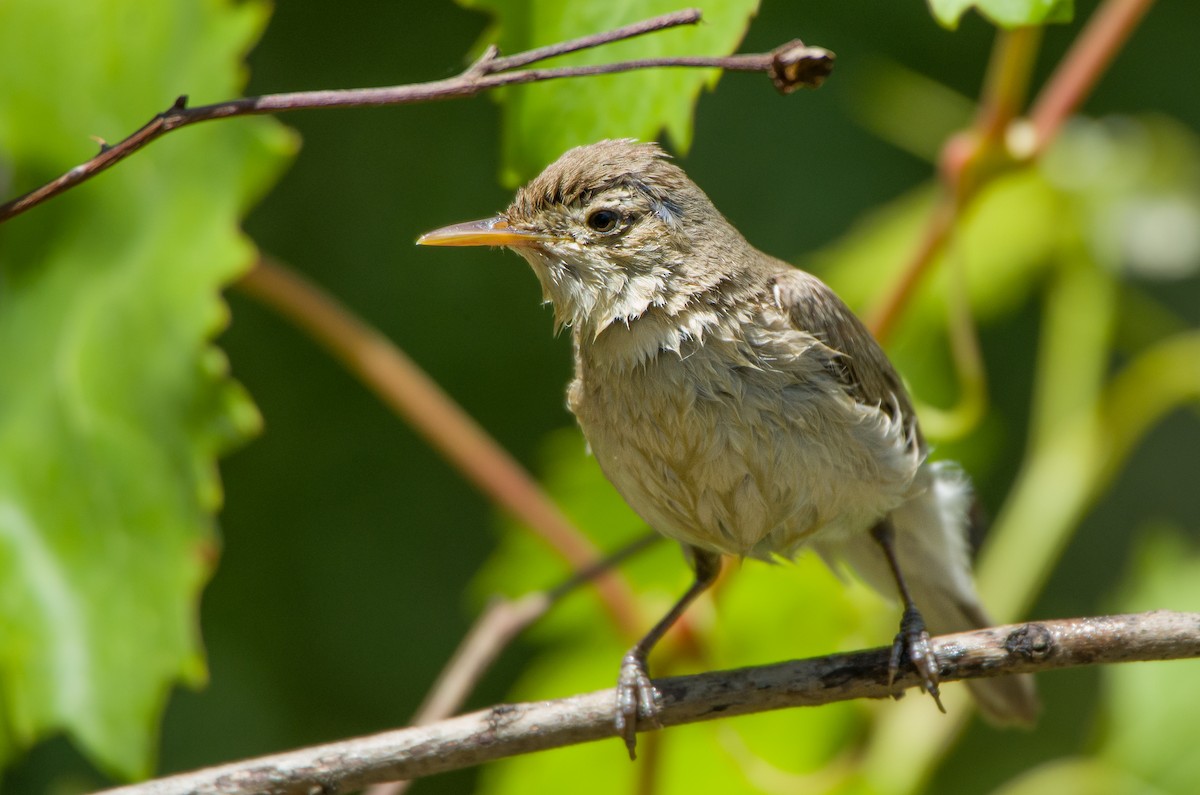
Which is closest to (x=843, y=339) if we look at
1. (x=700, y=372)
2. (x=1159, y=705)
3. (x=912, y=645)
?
(x=700, y=372)

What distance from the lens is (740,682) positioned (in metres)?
2.36

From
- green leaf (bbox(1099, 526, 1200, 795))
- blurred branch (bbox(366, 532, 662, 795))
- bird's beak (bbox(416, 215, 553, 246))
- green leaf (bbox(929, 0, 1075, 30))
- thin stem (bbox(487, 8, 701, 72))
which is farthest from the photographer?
green leaf (bbox(1099, 526, 1200, 795))

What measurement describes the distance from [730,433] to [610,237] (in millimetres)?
511

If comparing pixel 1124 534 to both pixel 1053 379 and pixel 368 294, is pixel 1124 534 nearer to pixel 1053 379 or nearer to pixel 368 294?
pixel 1053 379

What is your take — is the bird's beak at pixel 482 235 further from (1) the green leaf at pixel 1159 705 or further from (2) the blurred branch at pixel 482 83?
(1) the green leaf at pixel 1159 705

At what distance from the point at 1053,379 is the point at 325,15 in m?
2.63

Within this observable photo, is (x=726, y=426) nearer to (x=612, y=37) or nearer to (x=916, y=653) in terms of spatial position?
(x=916, y=653)

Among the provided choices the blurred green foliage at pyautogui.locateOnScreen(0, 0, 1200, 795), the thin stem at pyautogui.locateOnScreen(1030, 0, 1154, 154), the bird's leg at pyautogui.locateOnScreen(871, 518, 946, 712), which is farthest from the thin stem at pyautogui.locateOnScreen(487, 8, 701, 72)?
the thin stem at pyautogui.locateOnScreen(1030, 0, 1154, 154)

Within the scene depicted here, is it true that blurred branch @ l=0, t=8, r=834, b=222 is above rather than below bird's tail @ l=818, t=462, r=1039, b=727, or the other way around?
above

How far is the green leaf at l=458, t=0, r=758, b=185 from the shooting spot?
85.7 inches

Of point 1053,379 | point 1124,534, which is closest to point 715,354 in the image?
point 1053,379

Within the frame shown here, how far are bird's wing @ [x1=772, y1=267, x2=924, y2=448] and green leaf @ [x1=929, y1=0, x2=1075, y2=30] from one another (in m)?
0.98

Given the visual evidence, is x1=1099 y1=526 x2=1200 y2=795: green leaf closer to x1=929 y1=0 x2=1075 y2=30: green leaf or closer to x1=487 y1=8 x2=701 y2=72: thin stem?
x1=929 y1=0 x2=1075 y2=30: green leaf

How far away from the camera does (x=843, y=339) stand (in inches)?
114
